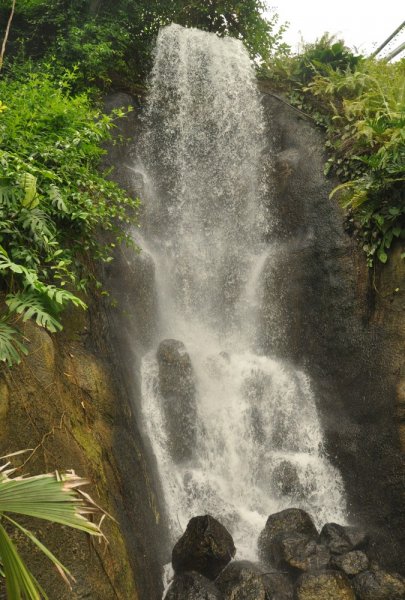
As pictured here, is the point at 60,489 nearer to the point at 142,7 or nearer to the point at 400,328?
the point at 400,328

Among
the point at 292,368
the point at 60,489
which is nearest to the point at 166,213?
the point at 292,368

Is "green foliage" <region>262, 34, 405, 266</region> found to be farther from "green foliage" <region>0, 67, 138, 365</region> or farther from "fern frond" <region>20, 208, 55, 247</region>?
"fern frond" <region>20, 208, 55, 247</region>

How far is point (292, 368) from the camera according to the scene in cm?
816

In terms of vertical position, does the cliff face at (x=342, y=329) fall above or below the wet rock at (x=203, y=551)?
above

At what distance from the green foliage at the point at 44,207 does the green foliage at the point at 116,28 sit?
3373mm

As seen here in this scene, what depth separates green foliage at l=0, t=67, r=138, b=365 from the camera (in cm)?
399

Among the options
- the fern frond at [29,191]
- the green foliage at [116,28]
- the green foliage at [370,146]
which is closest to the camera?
the fern frond at [29,191]

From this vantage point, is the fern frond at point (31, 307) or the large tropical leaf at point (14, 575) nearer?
the large tropical leaf at point (14, 575)

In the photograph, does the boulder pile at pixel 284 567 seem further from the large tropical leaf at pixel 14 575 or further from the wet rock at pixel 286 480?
the large tropical leaf at pixel 14 575

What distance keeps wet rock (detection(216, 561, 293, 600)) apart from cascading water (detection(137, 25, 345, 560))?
62 centimetres

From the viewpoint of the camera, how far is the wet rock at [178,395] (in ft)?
23.0

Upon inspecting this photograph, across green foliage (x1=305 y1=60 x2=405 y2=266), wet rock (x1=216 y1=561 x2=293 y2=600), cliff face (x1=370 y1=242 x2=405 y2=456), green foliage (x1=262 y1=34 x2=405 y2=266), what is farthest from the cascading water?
green foliage (x1=305 y1=60 x2=405 y2=266)

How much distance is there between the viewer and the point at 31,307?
12.6 feet

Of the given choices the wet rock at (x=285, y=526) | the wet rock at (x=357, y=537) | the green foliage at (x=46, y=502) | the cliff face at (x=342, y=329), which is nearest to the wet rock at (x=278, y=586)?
the wet rock at (x=285, y=526)
